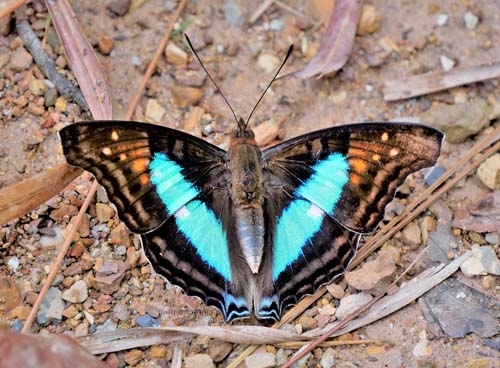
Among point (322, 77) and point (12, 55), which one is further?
point (322, 77)

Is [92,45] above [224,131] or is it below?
above

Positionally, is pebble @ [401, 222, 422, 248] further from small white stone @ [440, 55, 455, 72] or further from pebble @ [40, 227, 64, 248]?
pebble @ [40, 227, 64, 248]

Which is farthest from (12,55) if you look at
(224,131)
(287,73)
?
(287,73)

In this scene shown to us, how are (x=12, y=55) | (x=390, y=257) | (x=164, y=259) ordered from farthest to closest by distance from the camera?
1. (x=12, y=55)
2. (x=390, y=257)
3. (x=164, y=259)

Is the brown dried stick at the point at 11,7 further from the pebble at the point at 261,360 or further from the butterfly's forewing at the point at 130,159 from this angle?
the pebble at the point at 261,360

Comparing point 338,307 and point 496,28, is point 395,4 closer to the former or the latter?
point 496,28

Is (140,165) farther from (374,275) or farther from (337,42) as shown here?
(337,42)

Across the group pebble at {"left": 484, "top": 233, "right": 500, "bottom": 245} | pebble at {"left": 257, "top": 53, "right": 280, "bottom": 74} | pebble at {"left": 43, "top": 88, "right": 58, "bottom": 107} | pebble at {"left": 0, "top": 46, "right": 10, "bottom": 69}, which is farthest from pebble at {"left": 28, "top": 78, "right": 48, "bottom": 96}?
pebble at {"left": 484, "top": 233, "right": 500, "bottom": 245}

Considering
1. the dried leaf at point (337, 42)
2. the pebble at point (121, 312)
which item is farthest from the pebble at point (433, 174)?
the pebble at point (121, 312)
